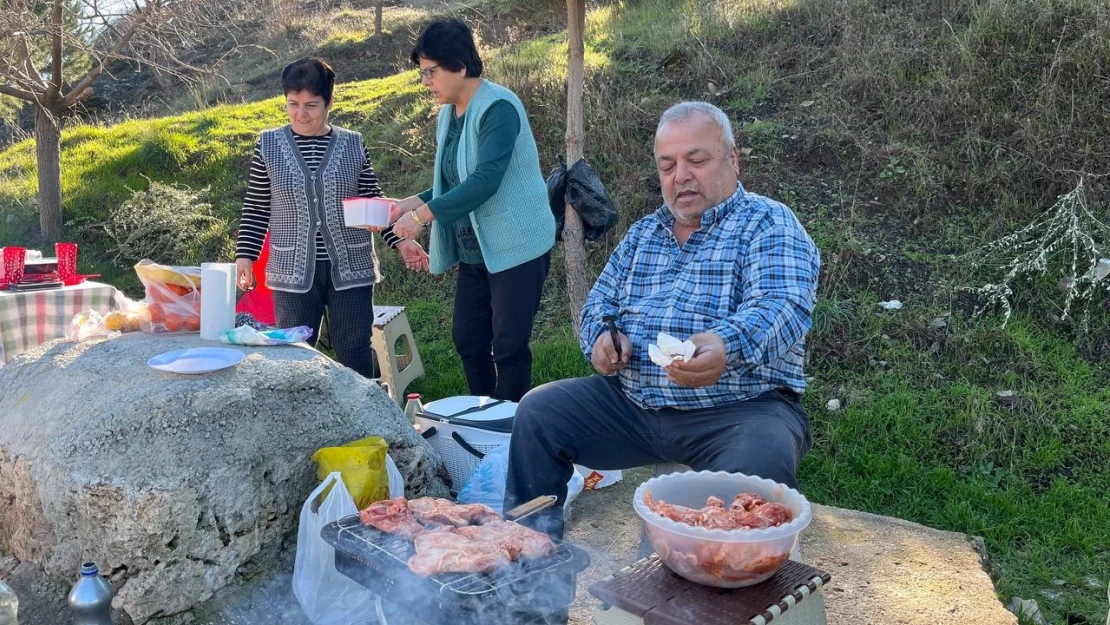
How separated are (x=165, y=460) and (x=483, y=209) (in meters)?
1.63

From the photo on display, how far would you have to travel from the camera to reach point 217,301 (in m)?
3.36

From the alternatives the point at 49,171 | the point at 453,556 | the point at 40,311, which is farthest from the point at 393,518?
the point at 49,171

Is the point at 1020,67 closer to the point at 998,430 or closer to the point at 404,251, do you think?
the point at 998,430

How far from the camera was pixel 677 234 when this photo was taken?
2.95 meters

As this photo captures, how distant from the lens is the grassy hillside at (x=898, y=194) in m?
3.88

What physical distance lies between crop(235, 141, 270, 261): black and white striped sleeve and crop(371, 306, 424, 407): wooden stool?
4.00ft

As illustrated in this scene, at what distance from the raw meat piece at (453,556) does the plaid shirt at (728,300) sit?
82 centimetres

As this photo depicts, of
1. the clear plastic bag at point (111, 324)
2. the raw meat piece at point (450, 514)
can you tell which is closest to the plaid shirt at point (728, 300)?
the raw meat piece at point (450, 514)

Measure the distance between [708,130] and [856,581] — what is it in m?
1.59

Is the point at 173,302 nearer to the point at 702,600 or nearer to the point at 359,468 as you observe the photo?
the point at 359,468

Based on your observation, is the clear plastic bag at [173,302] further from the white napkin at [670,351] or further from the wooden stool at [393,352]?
the white napkin at [670,351]

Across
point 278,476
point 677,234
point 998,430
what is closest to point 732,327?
point 677,234

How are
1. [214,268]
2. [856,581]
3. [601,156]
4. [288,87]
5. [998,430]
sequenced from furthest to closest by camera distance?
1. [601,156]
2. [998,430]
3. [288,87]
4. [214,268]
5. [856,581]

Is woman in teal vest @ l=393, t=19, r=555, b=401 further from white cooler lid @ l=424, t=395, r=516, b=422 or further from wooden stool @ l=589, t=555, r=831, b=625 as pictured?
wooden stool @ l=589, t=555, r=831, b=625
